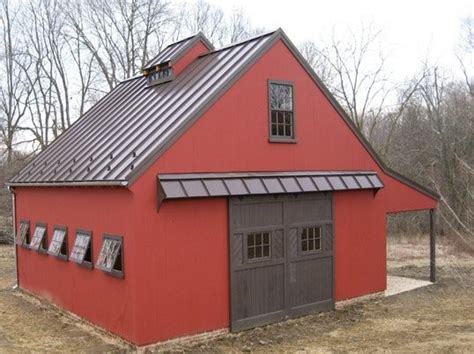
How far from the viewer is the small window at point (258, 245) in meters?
11.2

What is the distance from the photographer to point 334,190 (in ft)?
40.8

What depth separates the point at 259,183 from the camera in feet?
36.4

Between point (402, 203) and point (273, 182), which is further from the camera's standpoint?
point (402, 203)

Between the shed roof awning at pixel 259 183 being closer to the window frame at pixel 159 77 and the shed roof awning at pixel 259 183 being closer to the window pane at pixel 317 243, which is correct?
the window pane at pixel 317 243

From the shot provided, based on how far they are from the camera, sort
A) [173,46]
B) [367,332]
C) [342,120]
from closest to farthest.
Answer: [367,332]
[342,120]
[173,46]

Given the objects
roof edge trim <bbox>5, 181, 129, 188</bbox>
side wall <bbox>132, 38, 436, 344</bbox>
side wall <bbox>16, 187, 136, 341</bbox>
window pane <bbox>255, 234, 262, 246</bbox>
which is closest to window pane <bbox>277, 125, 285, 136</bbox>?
side wall <bbox>132, 38, 436, 344</bbox>

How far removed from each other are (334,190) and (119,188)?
17.1ft

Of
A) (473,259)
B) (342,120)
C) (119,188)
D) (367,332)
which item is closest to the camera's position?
(119,188)

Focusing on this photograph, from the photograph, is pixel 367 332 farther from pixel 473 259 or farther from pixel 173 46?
pixel 473 259

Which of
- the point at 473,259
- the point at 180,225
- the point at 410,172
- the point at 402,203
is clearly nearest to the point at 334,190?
the point at 402,203

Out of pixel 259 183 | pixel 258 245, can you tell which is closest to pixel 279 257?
pixel 258 245

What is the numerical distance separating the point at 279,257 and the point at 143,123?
4235 mm

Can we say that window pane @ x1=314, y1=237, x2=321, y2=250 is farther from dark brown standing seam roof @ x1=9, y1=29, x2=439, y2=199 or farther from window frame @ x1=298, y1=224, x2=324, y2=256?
dark brown standing seam roof @ x1=9, y1=29, x2=439, y2=199

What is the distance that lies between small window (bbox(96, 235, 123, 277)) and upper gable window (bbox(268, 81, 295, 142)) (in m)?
4.09
